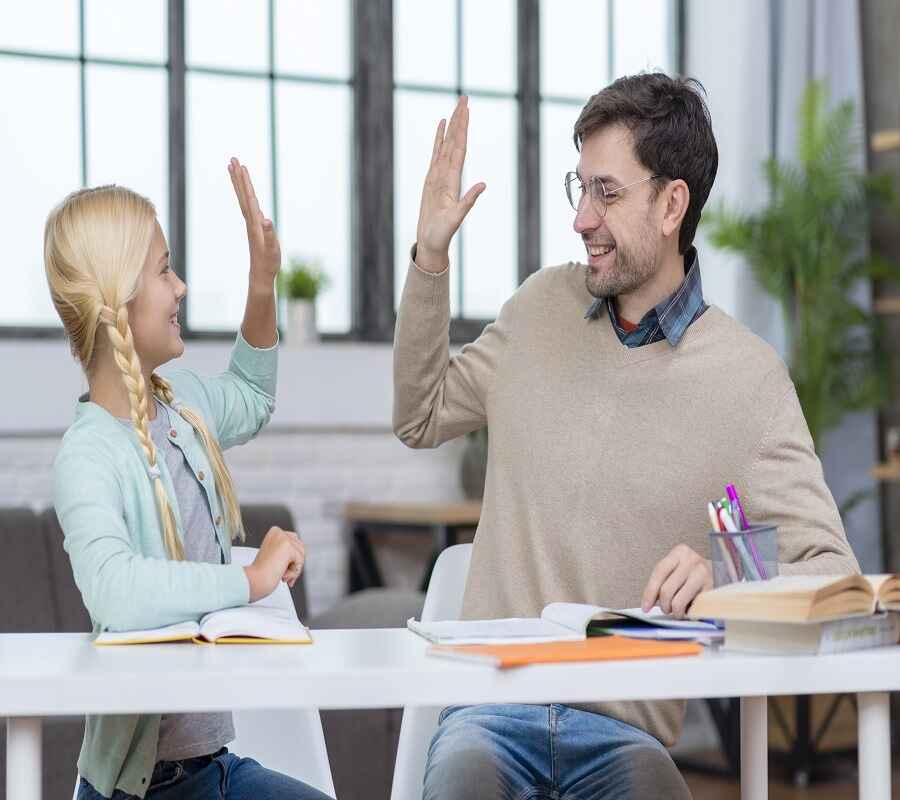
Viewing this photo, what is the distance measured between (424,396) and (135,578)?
2.40 ft

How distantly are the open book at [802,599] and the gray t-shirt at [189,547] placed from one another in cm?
55

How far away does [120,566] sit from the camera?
1289mm

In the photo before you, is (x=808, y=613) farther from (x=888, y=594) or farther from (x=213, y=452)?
(x=213, y=452)

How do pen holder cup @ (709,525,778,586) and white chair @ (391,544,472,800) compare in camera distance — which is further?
white chair @ (391,544,472,800)

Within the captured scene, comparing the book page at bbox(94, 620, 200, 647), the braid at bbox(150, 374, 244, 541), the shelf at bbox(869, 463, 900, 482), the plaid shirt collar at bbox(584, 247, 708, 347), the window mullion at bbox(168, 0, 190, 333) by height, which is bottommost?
the shelf at bbox(869, 463, 900, 482)

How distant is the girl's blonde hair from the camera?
1435mm

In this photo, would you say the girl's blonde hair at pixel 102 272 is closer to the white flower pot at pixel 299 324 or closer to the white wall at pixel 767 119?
the white flower pot at pixel 299 324

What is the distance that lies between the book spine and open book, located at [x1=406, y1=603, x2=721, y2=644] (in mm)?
123

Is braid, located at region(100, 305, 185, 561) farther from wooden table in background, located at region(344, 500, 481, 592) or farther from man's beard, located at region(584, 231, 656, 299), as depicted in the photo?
wooden table in background, located at region(344, 500, 481, 592)

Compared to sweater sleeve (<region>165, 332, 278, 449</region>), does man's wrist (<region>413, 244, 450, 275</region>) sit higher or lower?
higher

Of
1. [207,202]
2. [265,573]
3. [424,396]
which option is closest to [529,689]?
[265,573]

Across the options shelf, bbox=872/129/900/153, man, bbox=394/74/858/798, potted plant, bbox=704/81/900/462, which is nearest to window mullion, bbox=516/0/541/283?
potted plant, bbox=704/81/900/462

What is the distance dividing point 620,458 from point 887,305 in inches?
117

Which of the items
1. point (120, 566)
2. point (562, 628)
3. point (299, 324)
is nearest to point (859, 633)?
point (562, 628)
